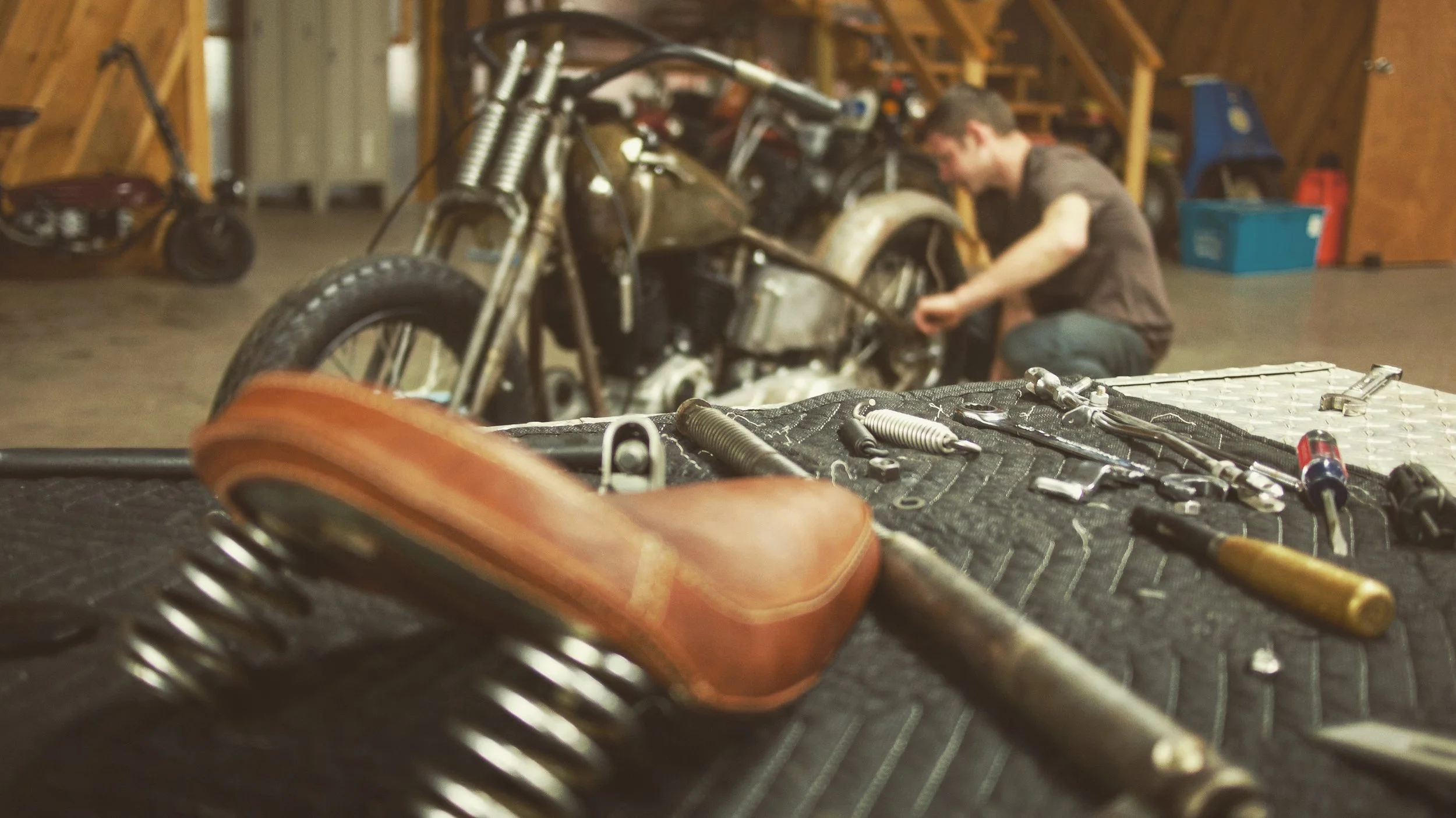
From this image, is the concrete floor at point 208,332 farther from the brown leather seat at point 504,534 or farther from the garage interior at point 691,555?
the brown leather seat at point 504,534

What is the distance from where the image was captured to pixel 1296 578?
0.89 metres

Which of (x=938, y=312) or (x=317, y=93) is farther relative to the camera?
(x=317, y=93)

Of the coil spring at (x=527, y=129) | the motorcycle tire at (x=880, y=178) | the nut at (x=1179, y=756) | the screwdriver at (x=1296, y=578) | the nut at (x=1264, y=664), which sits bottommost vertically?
the motorcycle tire at (x=880, y=178)

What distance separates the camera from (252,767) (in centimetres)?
69

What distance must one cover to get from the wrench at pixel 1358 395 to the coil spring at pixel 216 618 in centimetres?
141

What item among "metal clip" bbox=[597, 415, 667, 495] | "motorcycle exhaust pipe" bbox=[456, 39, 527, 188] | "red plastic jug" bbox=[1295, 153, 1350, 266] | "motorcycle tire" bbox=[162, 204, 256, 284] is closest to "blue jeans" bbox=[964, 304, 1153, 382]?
"motorcycle exhaust pipe" bbox=[456, 39, 527, 188]

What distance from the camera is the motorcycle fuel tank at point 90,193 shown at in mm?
4348

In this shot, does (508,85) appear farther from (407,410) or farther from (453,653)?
(407,410)

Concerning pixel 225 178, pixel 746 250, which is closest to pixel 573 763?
pixel 746 250

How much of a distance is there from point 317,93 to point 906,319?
5361 millimetres

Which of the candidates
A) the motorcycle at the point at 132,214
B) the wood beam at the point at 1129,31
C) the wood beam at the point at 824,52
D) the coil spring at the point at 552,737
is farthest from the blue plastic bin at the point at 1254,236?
the coil spring at the point at 552,737

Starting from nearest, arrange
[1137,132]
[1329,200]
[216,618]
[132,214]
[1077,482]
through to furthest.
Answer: [216,618] < [1077,482] < [132,214] < [1137,132] < [1329,200]

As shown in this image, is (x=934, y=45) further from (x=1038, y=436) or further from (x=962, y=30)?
(x=1038, y=436)

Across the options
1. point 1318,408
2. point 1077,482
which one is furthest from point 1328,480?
point 1318,408
